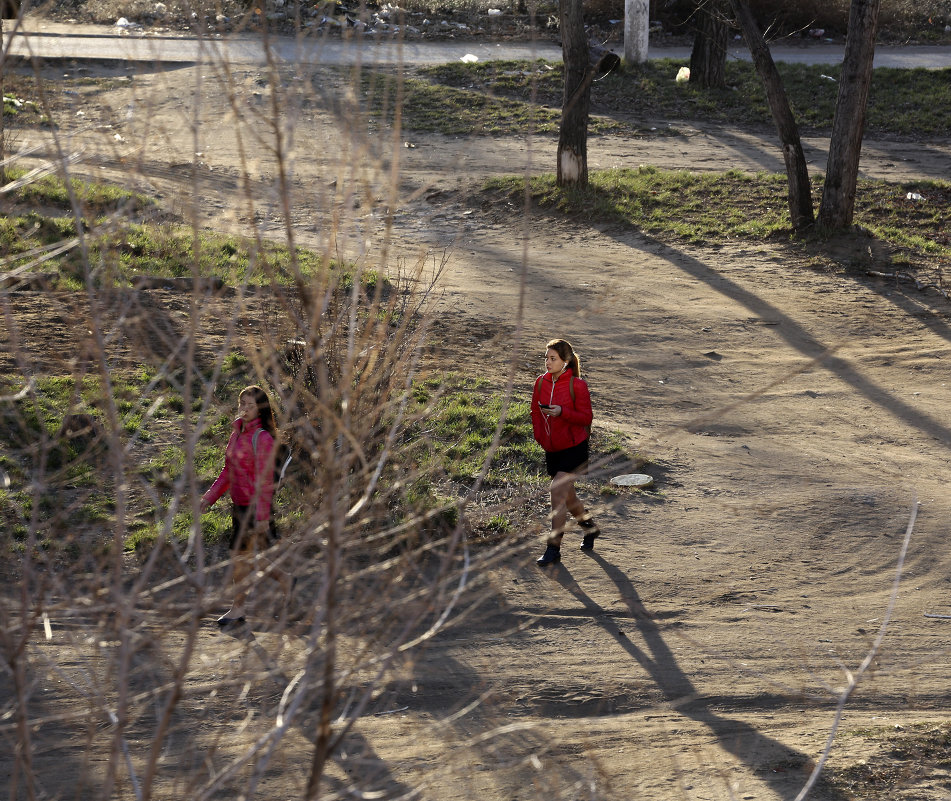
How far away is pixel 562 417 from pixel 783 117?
28.4 feet

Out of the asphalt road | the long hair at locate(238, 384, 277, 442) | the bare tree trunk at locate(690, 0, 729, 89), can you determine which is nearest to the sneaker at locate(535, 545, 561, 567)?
the long hair at locate(238, 384, 277, 442)

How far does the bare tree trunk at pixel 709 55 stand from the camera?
1945 centimetres

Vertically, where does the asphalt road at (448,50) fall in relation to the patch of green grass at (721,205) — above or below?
above

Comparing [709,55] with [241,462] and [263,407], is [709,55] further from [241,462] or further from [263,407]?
[241,462]

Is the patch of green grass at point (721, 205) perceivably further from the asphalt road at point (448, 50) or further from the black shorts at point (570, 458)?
the black shorts at point (570, 458)

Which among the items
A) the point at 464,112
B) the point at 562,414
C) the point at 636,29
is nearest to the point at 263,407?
the point at 562,414

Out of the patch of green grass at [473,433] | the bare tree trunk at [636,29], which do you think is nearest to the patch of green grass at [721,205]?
the patch of green grass at [473,433]

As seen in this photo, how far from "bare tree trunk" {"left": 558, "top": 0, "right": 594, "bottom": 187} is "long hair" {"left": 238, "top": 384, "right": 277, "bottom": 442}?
387 inches

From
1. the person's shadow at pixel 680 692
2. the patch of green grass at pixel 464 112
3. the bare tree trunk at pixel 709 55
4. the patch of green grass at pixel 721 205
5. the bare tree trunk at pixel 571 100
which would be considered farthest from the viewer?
the bare tree trunk at pixel 709 55

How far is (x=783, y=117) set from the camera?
1373 cm

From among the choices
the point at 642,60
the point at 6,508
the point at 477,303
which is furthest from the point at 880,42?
the point at 6,508

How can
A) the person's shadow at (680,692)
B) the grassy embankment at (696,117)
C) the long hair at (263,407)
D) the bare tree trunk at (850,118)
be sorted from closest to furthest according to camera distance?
the person's shadow at (680,692) < the long hair at (263,407) < the bare tree trunk at (850,118) < the grassy embankment at (696,117)

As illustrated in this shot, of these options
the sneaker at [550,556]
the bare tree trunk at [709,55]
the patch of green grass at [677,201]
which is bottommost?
the sneaker at [550,556]

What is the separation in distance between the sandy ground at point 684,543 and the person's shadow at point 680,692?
0.06 feet
